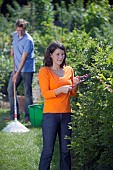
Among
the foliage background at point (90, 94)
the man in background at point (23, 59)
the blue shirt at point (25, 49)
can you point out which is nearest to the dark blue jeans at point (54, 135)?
the foliage background at point (90, 94)

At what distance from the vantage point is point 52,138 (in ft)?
19.4

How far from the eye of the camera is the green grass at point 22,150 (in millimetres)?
6805

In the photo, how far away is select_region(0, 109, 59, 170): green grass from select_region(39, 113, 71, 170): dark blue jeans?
600mm

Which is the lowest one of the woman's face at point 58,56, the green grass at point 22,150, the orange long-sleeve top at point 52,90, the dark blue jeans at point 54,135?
the green grass at point 22,150

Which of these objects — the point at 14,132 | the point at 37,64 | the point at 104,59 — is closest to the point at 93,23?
the point at 37,64

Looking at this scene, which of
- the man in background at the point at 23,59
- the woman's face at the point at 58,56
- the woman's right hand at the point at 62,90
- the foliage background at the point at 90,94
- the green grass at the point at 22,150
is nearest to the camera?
the foliage background at the point at 90,94

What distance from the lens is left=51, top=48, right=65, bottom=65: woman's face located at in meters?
5.98

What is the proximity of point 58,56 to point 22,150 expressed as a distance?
77.6 inches

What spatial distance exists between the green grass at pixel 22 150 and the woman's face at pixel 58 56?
1.36 meters

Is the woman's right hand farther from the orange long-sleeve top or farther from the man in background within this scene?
the man in background

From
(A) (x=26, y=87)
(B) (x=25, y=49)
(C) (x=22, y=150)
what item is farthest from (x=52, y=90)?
(A) (x=26, y=87)

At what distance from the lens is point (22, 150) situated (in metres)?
7.50

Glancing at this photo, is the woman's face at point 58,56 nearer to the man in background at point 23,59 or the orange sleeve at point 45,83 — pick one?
the orange sleeve at point 45,83

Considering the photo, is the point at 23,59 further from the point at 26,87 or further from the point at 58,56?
the point at 58,56
